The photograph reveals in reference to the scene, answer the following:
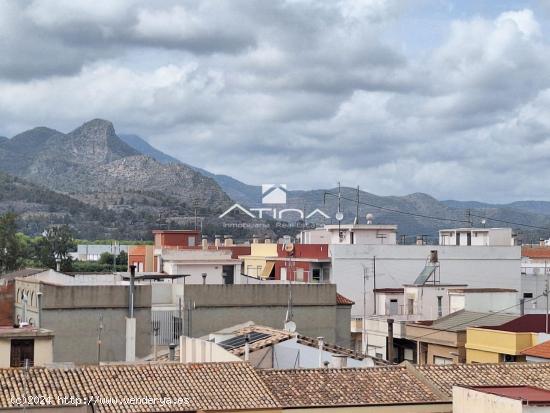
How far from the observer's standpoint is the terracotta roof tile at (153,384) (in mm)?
25906

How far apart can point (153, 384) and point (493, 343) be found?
1986 cm

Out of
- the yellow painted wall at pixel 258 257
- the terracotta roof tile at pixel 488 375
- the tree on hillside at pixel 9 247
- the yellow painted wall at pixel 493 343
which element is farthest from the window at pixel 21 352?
the tree on hillside at pixel 9 247

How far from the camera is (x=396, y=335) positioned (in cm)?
5275

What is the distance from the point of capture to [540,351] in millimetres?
39469

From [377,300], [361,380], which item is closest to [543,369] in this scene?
[361,380]

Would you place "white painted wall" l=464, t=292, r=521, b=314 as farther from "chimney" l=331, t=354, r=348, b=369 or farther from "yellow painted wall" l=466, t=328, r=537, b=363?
"chimney" l=331, t=354, r=348, b=369

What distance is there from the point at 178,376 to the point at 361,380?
5088mm

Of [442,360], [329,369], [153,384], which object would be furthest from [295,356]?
[442,360]

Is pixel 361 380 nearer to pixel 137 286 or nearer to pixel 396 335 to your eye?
pixel 137 286

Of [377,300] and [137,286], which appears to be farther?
[377,300]

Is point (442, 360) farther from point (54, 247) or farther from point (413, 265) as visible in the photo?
point (54, 247)

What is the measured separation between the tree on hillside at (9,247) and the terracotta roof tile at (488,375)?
72.4 meters

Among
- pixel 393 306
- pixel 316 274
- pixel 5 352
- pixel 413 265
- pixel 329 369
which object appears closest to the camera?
pixel 329 369

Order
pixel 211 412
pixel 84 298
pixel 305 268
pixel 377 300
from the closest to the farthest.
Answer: pixel 211 412, pixel 84 298, pixel 377 300, pixel 305 268
